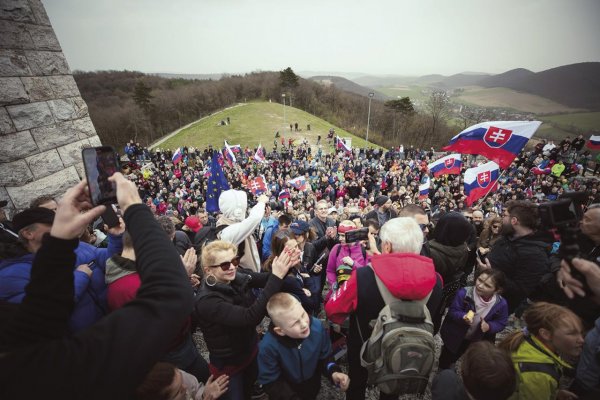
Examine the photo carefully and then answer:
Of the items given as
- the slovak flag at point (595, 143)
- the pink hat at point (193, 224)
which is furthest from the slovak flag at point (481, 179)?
the slovak flag at point (595, 143)

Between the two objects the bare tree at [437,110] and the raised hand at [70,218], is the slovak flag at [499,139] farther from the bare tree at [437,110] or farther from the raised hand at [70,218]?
the bare tree at [437,110]

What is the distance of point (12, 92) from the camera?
125 inches

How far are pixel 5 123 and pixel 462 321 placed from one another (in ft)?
19.3

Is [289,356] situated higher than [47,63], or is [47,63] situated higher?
[47,63]

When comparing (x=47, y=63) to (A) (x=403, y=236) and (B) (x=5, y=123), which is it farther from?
(A) (x=403, y=236)

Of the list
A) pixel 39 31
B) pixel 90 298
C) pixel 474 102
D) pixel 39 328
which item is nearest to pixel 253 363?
pixel 90 298

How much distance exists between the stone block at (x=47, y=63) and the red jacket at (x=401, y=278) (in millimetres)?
4712

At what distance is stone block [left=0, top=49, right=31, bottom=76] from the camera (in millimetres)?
3090

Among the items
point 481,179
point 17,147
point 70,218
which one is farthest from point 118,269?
point 481,179

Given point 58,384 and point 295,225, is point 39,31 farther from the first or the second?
point 58,384

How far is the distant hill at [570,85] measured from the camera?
76.6 meters

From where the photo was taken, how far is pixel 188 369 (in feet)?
8.97

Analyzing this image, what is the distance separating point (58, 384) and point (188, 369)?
2354 millimetres

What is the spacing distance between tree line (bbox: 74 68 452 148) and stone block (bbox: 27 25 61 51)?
5243 centimetres
